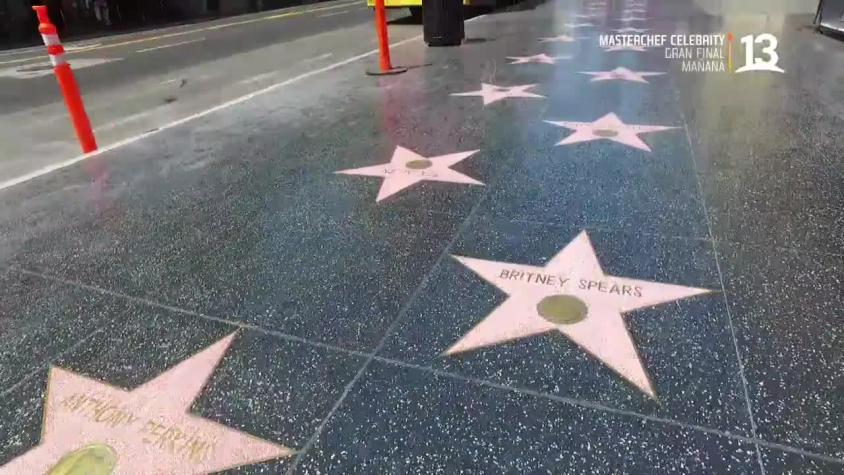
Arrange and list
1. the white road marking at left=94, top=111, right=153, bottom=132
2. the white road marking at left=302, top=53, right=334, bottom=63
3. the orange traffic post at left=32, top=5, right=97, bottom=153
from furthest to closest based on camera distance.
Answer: the white road marking at left=302, top=53, right=334, bottom=63 < the white road marking at left=94, top=111, right=153, bottom=132 < the orange traffic post at left=32, top=5, right=97, bottom=153

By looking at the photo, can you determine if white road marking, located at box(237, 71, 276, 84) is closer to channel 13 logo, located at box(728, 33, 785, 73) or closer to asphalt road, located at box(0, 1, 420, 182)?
asphalt road, located at box(0, 1, 420, 182)

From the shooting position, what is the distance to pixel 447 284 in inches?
103

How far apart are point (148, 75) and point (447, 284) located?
8515mm

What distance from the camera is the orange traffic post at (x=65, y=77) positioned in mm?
4348

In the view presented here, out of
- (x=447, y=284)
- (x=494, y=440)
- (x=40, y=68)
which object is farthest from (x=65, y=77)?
(x=40, y=68)

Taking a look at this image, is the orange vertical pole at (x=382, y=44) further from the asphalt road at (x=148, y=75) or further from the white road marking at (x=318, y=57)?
the white road marking at (x=318, y=57)

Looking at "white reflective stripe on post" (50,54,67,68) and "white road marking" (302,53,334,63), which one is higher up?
"white reflective stripe on post" (50,54,67,68)

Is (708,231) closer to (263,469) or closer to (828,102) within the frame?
(263,469)

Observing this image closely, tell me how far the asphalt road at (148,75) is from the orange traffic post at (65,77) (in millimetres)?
337

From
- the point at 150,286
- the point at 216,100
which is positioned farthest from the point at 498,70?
the point at 150,286

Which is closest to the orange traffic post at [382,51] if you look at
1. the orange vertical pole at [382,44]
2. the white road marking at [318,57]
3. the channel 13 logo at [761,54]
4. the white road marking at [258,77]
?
the orange vertical pole at [382,44]

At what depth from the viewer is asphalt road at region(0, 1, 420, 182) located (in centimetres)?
586

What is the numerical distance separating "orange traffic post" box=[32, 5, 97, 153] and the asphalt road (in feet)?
1.11

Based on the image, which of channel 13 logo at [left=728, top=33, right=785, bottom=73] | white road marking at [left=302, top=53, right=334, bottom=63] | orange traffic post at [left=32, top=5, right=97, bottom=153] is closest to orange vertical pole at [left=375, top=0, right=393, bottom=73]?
white road marking at [left=302, top=53, right=334, bottom=63]
